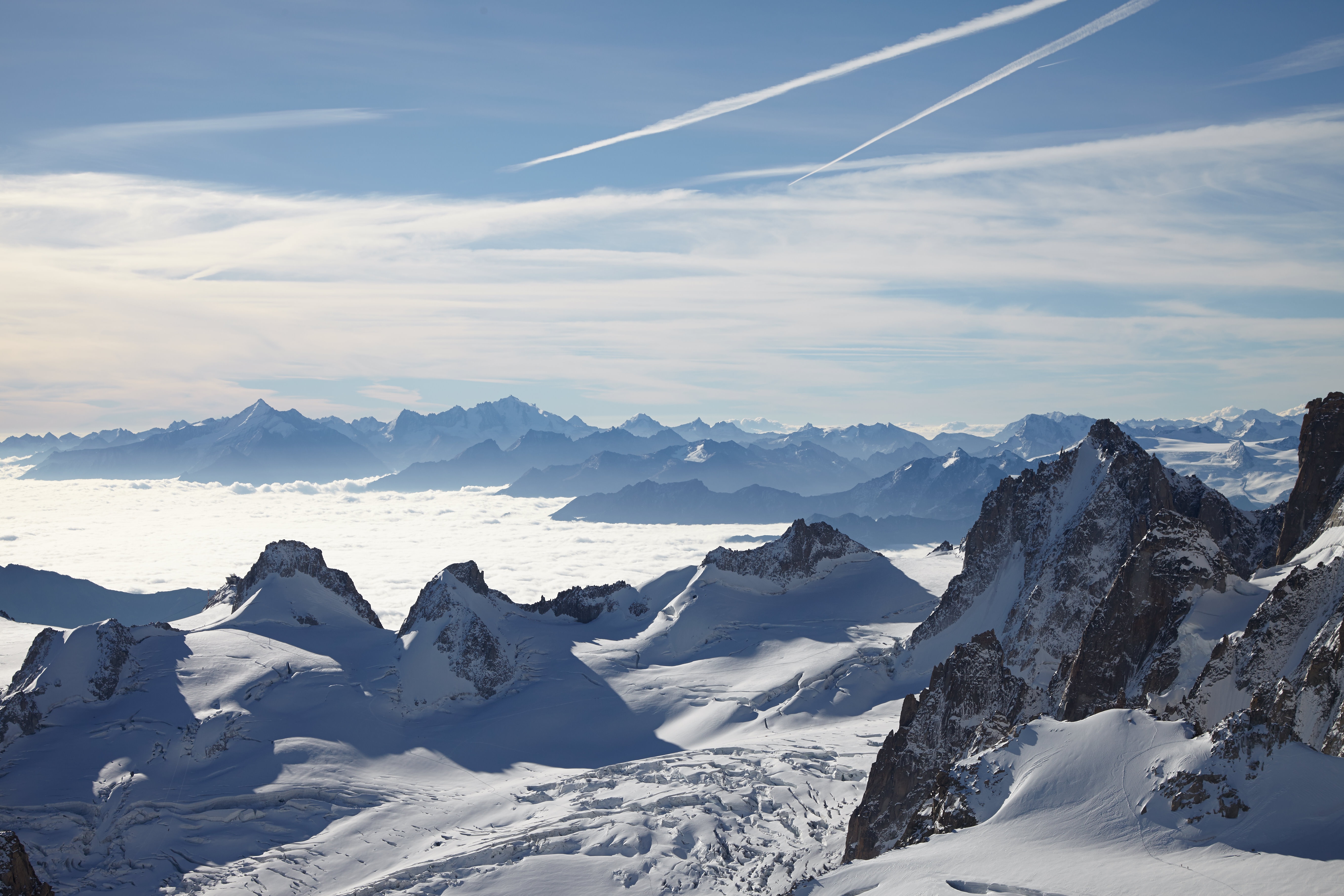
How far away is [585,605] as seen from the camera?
15338cm

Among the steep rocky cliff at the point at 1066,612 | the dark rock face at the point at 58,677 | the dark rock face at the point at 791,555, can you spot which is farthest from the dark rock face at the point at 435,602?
the steep rocky cliff at the point at 1066,612

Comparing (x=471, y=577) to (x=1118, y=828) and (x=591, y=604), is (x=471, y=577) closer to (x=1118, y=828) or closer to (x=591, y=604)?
(x=591, y=604)

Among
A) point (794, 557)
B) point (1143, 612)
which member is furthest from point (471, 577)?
point (1143, 612)

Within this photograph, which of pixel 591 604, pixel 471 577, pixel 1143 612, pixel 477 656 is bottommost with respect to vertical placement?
pixel 477 656

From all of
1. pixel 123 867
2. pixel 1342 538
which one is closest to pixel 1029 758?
pixel 1342 538

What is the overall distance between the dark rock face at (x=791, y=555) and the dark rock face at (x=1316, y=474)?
8600 centimetres

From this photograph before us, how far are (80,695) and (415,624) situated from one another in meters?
43.0

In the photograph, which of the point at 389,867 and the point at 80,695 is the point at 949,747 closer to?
the point at 389,867

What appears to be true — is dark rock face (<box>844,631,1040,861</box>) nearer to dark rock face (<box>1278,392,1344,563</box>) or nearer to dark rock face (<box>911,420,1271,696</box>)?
dark rock face (<box>911,420,1271,696</box>)

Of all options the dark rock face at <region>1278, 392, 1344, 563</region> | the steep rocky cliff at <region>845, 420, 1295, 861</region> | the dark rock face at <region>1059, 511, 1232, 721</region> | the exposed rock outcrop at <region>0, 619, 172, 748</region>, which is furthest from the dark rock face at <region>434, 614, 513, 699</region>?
the dark rock face at <region>1278, 392, 1344, 563</region>

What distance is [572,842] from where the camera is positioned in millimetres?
74562

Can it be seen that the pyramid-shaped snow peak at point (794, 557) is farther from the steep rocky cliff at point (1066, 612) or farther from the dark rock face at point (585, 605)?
the steep rocky cliff at point (1066, 612)

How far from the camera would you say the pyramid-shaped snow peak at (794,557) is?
151500 millimetres

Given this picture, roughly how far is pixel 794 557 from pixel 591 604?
3917 centimetres
